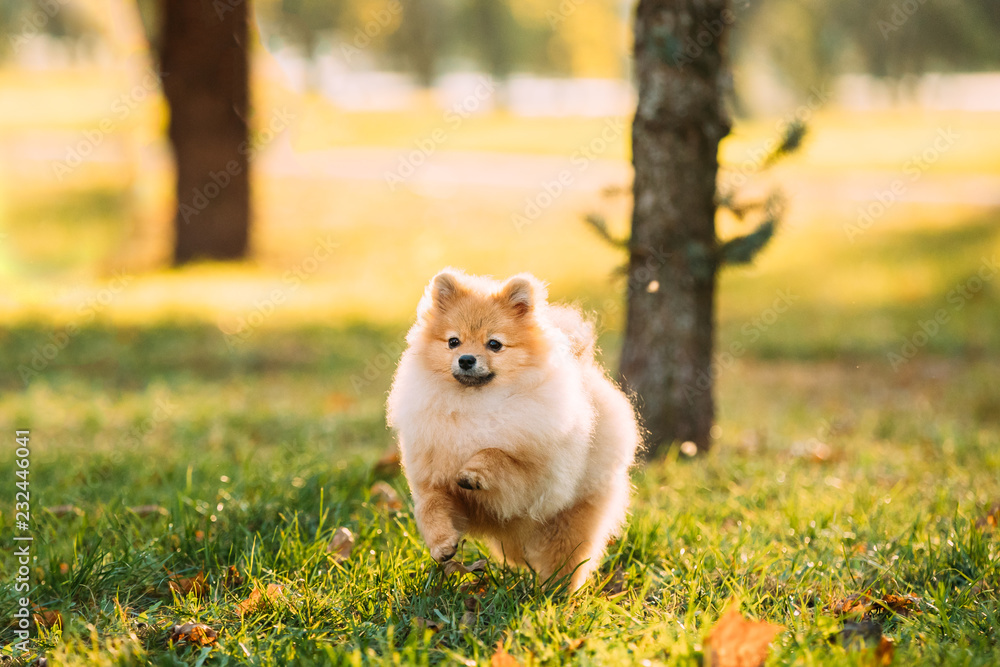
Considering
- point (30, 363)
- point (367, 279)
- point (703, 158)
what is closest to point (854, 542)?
point (703, 158)

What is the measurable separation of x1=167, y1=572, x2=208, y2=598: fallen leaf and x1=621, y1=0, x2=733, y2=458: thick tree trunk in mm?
2653

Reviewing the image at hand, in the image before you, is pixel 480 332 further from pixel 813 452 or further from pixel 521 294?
pixel 813 452

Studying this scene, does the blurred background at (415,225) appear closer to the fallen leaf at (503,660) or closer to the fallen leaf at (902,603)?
the fallen leaf at (902,603)

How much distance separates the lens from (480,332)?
2.83 metres

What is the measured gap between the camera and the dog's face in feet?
9.23

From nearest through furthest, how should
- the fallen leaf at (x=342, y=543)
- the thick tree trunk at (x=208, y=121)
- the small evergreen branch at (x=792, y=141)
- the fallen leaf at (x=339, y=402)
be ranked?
the fallen leaf at (x=342, y=543) → the small evergreen branch at (x=792, y=141) → the fallen leaf at (x=339, y=402) → the thick tree trunk at (x=208, y=121)

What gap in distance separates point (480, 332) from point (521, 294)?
197 mm

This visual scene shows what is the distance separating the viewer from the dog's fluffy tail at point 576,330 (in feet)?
10.1

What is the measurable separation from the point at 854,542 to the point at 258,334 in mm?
6647

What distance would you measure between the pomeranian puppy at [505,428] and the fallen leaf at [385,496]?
0.94 m

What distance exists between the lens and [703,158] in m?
4.67

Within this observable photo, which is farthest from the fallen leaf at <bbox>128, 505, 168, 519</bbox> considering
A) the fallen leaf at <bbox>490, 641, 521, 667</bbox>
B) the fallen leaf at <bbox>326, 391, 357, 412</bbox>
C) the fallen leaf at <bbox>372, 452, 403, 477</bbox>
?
the fallen leaf at <bbox>326, 391, 357, 412</bbox>

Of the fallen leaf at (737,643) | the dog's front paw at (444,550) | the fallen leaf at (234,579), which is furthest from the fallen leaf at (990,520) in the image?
the fallen leaf at (234,579)

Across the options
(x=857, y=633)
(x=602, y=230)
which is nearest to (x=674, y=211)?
(x=602, y=230)
